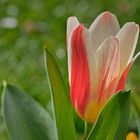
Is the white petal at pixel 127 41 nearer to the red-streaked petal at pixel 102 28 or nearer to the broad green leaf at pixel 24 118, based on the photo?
the red-streaked petal at pixel 102 28

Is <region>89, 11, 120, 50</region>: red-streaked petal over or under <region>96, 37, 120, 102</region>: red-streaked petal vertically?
over

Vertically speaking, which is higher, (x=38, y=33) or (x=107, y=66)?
(x=38, y=33)

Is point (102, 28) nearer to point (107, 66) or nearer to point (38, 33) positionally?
point (107, 66)

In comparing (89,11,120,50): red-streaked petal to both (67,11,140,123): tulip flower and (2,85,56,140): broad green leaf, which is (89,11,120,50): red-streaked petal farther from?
(2,85,56,140): broad green leaf

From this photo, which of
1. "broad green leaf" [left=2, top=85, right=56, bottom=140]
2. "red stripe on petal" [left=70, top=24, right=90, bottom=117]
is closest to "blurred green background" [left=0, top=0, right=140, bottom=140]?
"broad green leaf" [left=2, top=85, right=56, bottom=140]

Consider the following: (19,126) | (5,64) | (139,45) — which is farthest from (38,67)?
(19,126)

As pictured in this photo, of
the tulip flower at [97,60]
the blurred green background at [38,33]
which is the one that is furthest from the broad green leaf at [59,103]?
the blurred green background at [38,33]

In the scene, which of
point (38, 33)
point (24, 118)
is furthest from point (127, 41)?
point (38, 33)
